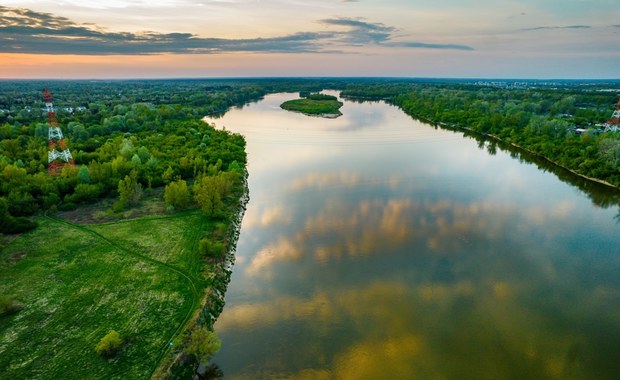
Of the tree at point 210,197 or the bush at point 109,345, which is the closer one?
the bush at point 109,345

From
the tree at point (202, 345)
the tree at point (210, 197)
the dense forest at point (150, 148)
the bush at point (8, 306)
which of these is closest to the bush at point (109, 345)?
the tree at point (202, 345)

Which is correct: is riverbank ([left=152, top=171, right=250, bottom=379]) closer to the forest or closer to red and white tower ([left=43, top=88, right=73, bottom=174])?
the forest

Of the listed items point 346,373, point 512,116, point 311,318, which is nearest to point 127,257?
point 311,318

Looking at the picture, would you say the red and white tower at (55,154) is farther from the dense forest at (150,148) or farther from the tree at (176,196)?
the tree at (176,196)

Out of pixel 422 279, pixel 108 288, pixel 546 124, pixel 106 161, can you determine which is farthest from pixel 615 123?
pixel 106 161

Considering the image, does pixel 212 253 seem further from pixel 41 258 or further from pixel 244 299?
pixel 41 258
